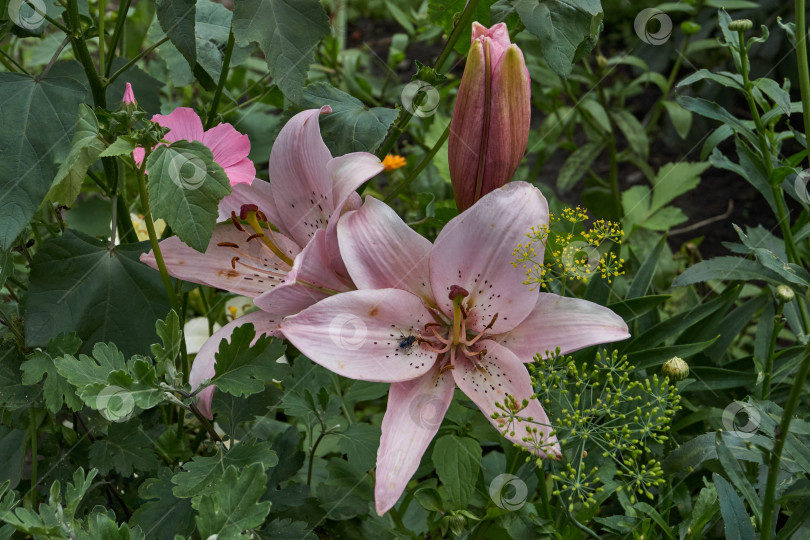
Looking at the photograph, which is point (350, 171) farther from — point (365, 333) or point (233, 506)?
point (233, 506)

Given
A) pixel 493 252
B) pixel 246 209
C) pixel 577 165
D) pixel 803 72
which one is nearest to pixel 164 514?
pixel 246 209

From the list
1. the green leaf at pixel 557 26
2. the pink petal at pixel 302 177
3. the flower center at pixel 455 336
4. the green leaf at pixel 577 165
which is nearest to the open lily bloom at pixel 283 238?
the pink petal at pixel 302 177

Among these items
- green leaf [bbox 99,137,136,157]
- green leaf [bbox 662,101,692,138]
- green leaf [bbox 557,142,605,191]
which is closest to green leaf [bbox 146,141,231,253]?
green leaf [bbox 99,137,136,157]

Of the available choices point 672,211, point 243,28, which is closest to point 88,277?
point 243,28

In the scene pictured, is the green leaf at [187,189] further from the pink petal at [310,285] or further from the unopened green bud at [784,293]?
the unopened green bud at [784,293]

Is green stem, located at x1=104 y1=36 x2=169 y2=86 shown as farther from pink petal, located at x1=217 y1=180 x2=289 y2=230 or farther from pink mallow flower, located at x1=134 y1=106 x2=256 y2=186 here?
pink petal, located at x1=217 y1=180 x2=289 y2=230
